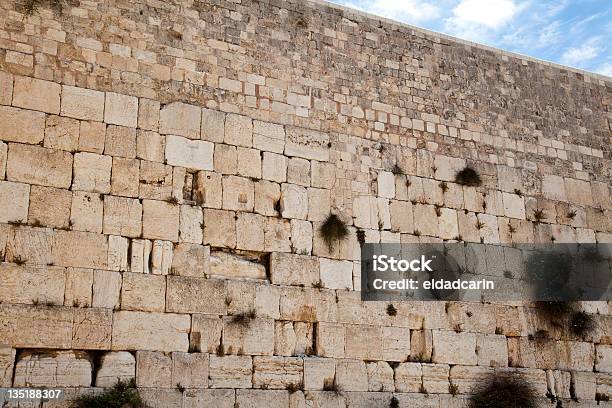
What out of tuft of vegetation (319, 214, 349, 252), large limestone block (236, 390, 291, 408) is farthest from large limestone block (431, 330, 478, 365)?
large limestone block (236, 390, 291, 408)

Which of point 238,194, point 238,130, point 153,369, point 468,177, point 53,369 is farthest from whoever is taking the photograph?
point 468,177

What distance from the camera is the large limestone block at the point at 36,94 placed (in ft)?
26.1

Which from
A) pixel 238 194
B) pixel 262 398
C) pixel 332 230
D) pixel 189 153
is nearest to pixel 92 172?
pixel 189 153

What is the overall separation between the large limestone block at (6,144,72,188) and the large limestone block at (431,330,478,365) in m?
4.80

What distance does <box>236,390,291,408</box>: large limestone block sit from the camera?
26.2 ft

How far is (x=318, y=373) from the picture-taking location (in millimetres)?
8484

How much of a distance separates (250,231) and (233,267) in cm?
47

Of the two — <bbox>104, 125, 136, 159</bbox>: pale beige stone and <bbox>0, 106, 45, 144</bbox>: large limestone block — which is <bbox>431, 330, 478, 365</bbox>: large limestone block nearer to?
<bbox>104, 125, 136, 159</bbox>: pale beige stone

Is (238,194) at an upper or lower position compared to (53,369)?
upper

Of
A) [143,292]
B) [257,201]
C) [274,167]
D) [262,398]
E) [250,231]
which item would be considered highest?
[274,167]

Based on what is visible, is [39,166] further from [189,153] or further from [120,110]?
[189,153]

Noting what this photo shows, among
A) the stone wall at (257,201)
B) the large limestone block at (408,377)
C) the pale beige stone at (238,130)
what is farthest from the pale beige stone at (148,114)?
the large limestone block at (408,377)

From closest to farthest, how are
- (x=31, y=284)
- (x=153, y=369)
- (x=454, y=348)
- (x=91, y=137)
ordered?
(x=31, y=284)
(x=153, y=369)
(x=91, y=137)
(x=454, y=348)

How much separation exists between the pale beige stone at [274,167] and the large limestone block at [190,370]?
230 cm
